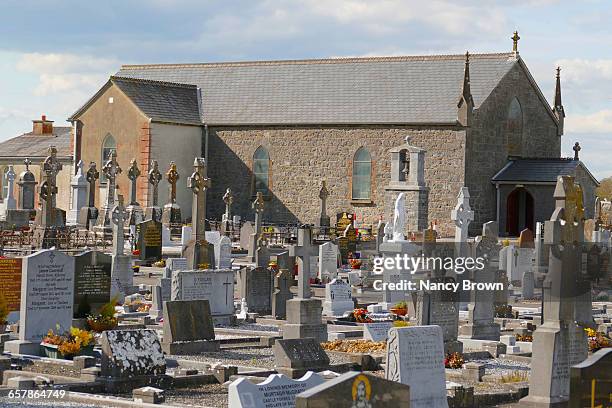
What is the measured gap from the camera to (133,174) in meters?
46.7

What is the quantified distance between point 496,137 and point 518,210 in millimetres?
2890

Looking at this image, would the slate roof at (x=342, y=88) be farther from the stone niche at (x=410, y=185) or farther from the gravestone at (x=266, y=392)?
the gravestone at (x=266, y=392)

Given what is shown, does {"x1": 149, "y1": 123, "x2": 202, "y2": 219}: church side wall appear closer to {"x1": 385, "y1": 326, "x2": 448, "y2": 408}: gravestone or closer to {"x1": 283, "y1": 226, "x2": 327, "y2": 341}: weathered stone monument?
{"x1": 283, "y1": 226, "x2": 327, "y2": 341}: weathered stone monument

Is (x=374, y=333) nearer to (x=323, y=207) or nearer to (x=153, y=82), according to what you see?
(x=323, y=207)

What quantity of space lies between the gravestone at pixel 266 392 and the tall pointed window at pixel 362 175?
37922 mm

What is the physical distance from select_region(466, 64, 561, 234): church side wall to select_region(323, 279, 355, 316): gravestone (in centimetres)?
→ 2311

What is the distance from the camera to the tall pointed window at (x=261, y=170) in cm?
5312

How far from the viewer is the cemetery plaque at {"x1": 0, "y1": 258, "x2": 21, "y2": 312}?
64.2ft

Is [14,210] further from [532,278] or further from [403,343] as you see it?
[403,343]

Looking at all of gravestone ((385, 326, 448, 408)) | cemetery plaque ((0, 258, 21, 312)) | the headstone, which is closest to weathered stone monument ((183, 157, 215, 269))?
cemetery plaque ((0, 258, 21, 312))

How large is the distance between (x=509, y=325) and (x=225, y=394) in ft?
32.2

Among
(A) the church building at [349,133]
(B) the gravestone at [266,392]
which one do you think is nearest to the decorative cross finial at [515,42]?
(A) the church building at [349,133]

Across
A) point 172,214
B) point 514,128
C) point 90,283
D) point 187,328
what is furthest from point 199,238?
point 514,128

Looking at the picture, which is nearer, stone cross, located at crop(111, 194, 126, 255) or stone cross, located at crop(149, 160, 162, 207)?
stone cross, located at crop(111, 194, 126, 255)
